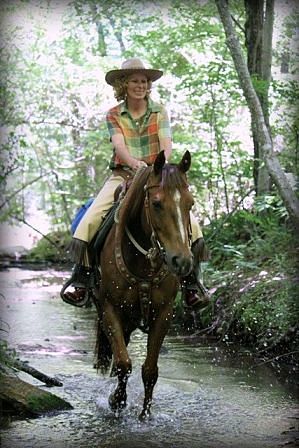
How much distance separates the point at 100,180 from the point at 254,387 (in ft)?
50.0

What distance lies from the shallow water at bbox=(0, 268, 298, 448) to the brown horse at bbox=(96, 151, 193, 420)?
1.19 feet

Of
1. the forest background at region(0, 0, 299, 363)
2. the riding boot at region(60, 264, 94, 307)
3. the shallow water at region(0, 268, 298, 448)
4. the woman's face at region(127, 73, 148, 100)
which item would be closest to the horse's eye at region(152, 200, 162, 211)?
the riding boot at region(60, 264, 94, 307)

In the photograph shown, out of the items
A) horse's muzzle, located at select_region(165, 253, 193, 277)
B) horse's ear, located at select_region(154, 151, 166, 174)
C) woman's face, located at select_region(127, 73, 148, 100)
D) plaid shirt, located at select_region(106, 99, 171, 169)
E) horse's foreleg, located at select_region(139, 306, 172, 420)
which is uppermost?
woman's face, located at select_region(127, 73, 148, 100)

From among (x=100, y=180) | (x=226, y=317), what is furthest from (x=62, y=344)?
(x=100, y=180)

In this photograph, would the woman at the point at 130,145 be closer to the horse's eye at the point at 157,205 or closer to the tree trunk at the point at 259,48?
the horse's eye at the point at 157,205

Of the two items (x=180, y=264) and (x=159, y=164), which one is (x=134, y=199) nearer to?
(x=159, y=164)

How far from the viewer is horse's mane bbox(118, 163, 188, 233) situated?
4992 millimetres

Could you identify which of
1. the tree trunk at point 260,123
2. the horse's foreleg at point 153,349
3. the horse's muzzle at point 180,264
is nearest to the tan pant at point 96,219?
the horse's foreleg at point 153,349

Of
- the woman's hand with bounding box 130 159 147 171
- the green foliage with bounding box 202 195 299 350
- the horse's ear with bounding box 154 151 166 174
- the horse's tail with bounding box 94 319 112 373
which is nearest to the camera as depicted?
the horse's ear with bounding box 154 151 166 174

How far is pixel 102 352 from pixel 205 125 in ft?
32.2

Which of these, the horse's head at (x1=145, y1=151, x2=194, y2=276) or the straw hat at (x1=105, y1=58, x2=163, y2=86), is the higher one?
the straw hat at (x1=105, y1=58, x2=163, y2=86)

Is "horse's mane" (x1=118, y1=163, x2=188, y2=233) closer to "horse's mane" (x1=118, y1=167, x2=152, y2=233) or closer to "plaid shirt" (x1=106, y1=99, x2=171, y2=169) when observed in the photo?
"horse's mane" (x1=118, y1=167, x2=152, y2=233)

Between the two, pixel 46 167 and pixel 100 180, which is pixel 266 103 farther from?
pixel 46 167

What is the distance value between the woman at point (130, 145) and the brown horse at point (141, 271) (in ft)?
0.90
